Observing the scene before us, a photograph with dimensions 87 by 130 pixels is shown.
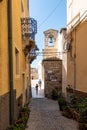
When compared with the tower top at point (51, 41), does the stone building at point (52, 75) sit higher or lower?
lower

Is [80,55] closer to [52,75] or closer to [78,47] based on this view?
[78,47]

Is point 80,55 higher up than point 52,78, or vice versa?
point 80,55

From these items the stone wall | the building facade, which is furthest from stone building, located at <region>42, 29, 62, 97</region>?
the building facade

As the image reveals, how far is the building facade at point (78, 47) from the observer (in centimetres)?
1127

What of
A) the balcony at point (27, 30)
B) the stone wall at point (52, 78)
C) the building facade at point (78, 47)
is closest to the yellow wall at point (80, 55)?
the building facade at point (78, 47)

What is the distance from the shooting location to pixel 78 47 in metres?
12.3

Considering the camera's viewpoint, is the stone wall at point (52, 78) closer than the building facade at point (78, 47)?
No

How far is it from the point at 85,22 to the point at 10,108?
18.1ft

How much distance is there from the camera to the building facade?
11.3 m

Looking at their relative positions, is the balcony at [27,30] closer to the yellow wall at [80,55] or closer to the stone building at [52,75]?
the yellow wall at [80,55]

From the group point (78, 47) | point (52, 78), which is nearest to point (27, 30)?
point (78, 47)

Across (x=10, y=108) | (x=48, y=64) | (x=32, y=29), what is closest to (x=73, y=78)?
(x=32, y=29)

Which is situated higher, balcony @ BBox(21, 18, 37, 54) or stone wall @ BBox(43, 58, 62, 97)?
balcony @ BBox(21, 18, 37, 54)

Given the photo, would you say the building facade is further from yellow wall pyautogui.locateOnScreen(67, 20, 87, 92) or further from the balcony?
the balcony
